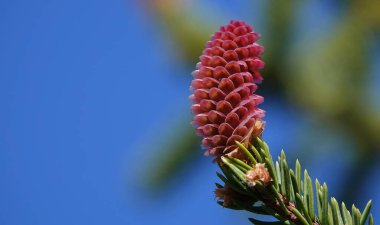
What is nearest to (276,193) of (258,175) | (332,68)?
(258,175)

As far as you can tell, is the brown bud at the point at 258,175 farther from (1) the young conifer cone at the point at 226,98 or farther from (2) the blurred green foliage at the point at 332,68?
(2) the blurred green foliage at the point at 332,68

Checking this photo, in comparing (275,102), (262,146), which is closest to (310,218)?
(262,146)

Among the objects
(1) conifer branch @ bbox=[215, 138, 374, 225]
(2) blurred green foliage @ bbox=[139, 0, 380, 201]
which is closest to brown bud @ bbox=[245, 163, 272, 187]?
(1) conifer branch @ bbox=[215, 138, 374, 225]

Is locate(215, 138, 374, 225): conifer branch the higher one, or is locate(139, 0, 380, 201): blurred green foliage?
locate(139, 0, 380, 201): blurred green foliage

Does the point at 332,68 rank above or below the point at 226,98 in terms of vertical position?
above

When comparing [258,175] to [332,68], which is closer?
[258,175]

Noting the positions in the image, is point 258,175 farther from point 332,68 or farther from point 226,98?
point 332,68

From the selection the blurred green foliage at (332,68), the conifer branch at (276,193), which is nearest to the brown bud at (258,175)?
the conifer branch at (276,193)

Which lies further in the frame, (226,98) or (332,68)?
(332,68)

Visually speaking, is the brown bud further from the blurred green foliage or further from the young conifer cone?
the blurred green foliage
